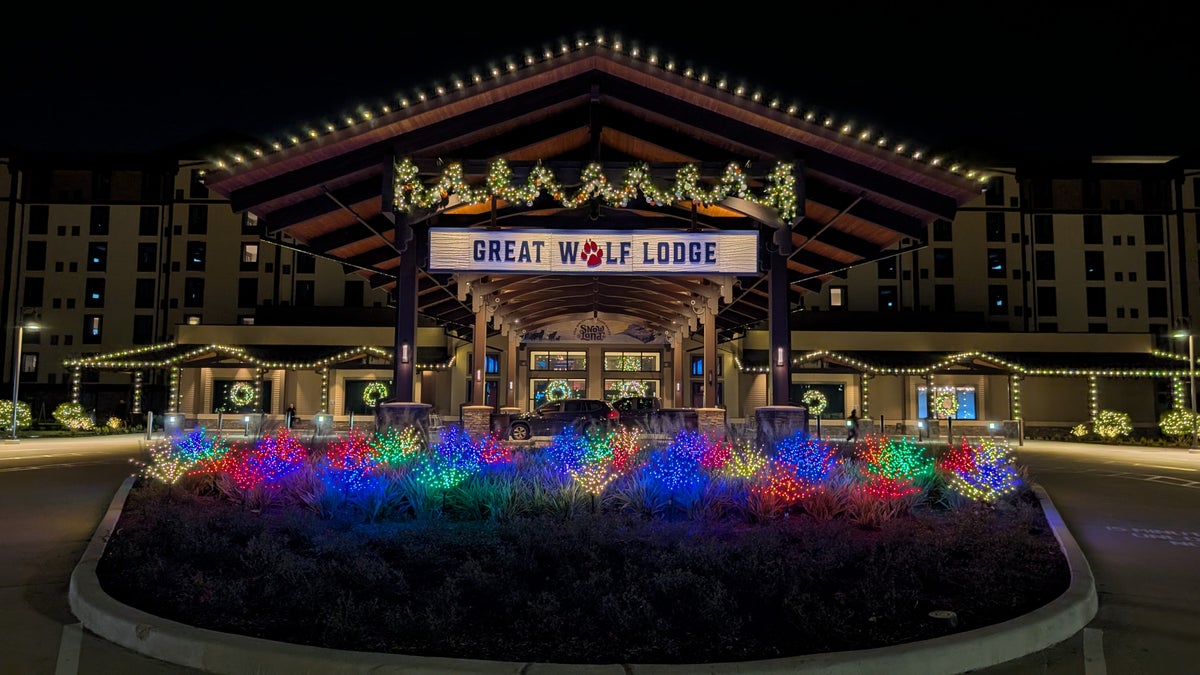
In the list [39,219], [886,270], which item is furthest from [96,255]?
[886,270]

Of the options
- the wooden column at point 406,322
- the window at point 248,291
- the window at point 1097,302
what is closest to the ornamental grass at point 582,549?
the wooden column at point 406,322

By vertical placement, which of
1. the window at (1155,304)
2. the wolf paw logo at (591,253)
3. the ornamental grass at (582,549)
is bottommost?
the ornamental grass at (582,549)

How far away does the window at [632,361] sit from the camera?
44312 mm

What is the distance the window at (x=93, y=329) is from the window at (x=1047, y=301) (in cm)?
6078

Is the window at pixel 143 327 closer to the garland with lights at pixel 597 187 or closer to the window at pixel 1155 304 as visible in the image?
the garland with lights at pixel 597 187

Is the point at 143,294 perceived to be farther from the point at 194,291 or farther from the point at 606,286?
the point at 606,286

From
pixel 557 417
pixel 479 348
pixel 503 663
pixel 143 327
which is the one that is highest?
pixel 143 327

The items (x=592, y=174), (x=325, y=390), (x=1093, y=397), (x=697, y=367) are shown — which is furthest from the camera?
(x=697, y=367)

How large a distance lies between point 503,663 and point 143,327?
56138mm

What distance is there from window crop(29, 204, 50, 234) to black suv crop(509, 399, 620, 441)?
142 feet

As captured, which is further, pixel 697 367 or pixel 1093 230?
pixel 1093 230

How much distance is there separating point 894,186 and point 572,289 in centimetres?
1665

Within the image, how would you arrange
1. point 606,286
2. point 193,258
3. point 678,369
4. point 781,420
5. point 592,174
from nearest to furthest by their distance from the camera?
point 592,174 < point 781,420 < point 606,286 < point 678,369 < point 193,258

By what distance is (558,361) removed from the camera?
44594mm
